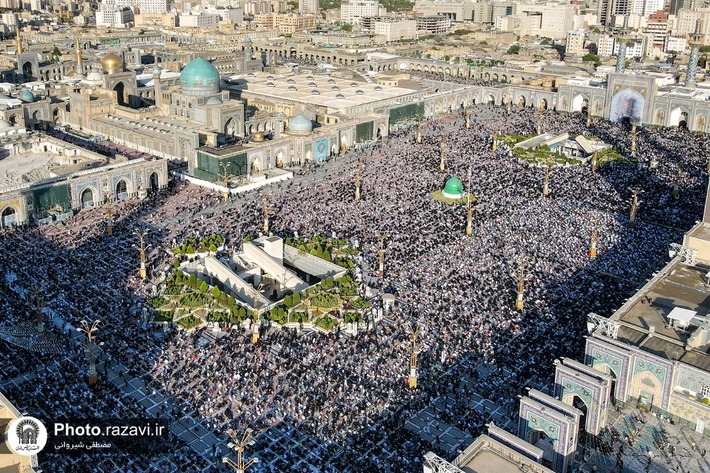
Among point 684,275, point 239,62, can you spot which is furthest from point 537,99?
point 684,275

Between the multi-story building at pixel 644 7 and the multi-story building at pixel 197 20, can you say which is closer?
the multi-story building at pixel 197 20

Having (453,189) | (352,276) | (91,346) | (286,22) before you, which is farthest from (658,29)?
(91,346)

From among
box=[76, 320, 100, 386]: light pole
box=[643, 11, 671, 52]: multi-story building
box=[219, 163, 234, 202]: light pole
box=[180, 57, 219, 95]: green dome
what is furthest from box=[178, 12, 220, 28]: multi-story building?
box=[76, 320, 100, 386]: light pole

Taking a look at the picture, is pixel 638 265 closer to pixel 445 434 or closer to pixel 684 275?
pixel 684 275

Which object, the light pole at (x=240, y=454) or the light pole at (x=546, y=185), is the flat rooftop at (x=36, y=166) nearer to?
the light pole at (x=240, y=454)

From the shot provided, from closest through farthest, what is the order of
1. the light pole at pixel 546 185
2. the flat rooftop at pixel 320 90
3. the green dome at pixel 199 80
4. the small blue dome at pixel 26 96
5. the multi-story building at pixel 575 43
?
the light pole at pixel 546 185
the green dome at pixel 199 80
the small blue dome at pixel 26 96
the flat rooftop at pixel 320 90
the multi-story building at pixel 575 43

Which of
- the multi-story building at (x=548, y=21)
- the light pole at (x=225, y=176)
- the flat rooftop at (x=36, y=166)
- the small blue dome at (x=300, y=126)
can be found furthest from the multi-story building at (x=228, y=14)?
the light pole at (x=225, y=176)

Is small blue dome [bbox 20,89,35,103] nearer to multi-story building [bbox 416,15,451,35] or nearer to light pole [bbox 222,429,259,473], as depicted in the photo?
light pole [bbox 222,429,259,473]

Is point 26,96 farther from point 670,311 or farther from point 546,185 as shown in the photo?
point 670,311
